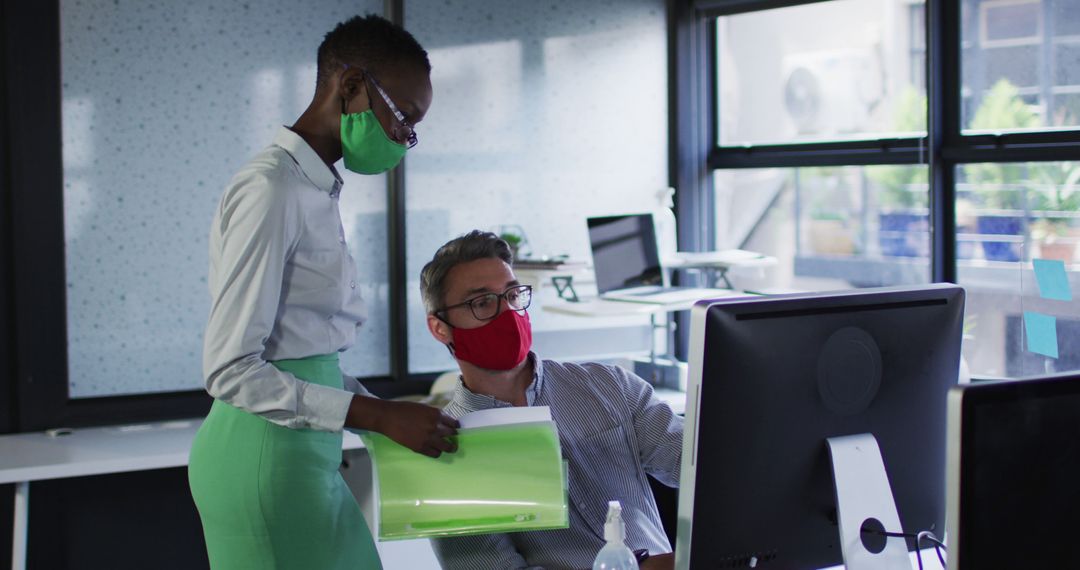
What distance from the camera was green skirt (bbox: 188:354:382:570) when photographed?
163 cm

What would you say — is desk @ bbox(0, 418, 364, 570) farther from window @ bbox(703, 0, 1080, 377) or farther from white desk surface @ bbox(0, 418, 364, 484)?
window @ bbox(703, 0, 1080, 377)

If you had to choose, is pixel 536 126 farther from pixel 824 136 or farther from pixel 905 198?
pixel 905 198

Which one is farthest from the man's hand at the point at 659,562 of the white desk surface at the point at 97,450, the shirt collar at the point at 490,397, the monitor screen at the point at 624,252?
the monitor screen at the point at 624,252

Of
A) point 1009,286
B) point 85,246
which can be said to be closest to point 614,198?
point 1009,286

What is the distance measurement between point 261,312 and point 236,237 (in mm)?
117

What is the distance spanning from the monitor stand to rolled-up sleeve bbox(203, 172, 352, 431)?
695mm

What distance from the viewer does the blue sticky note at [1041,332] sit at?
2641 millimetres

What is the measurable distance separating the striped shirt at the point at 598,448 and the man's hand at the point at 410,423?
0.37 meters

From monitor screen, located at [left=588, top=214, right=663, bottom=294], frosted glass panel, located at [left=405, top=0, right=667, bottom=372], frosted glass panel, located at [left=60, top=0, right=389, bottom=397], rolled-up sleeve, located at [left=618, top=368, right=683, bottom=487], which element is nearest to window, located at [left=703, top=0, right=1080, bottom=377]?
frosted glass panel, located at [left=405, top=0, right=667, bottom=372]

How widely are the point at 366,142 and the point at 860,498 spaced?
2.93 feet

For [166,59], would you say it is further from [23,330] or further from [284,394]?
[284,394]

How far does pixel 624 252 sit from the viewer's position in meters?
3.59

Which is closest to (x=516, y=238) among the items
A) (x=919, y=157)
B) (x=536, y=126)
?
(x=536, y=126)

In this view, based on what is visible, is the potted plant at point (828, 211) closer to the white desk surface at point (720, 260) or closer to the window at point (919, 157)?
the window at point (919, 157)
